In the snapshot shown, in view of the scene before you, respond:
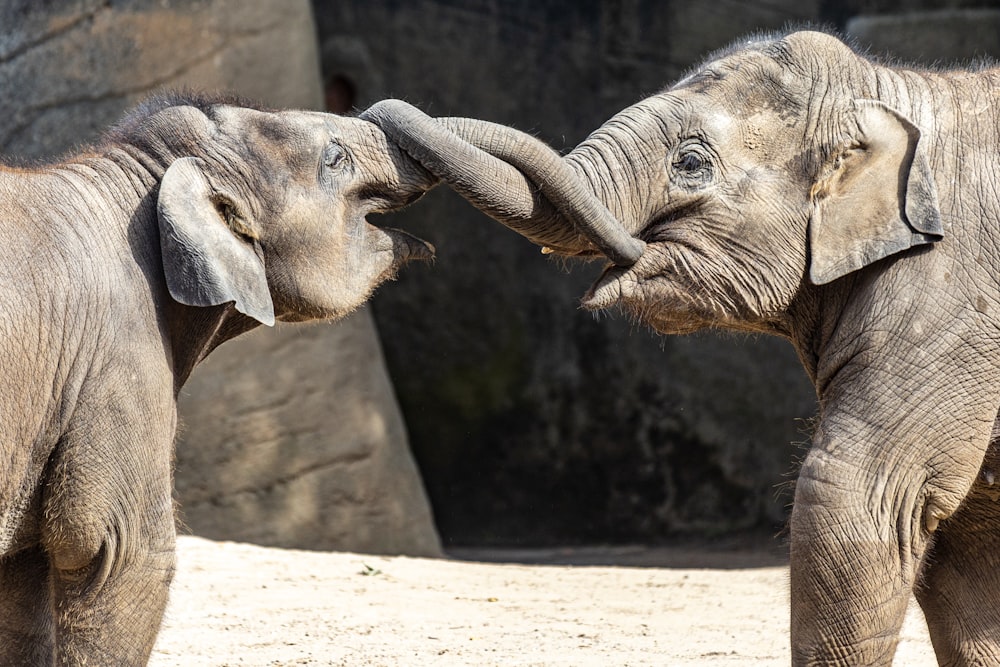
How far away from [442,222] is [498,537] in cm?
249

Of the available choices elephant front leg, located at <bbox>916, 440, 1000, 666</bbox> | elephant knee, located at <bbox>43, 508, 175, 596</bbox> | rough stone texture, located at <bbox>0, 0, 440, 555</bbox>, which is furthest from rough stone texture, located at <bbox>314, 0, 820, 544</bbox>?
elephant knee, located at <bbox>43, 508, 175, 596</bbox>

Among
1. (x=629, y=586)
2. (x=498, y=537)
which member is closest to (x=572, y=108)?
(x=498, y=537)

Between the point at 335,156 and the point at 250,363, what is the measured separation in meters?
4.16

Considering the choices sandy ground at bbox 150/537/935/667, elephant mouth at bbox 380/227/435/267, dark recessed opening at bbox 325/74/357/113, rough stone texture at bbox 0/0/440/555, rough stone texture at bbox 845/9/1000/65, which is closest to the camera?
elephant mouth at bbox 380/227/435/267

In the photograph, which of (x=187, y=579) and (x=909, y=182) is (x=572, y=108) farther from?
(x=909, y=182)

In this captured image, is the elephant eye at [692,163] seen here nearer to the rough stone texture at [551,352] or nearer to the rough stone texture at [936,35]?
the rough stone texture at [936,35]

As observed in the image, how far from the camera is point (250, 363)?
814 cm

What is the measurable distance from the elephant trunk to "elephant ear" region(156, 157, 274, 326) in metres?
0.57

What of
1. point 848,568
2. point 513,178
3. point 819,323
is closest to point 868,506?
point 848,568

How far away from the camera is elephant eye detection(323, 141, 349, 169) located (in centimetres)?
414

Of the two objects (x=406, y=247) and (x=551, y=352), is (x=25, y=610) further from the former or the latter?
(x=551, y=352)

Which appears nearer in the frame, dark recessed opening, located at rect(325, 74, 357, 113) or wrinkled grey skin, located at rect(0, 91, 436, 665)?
wrinkled grey skin, located at rect(0, 91, 436, 665)

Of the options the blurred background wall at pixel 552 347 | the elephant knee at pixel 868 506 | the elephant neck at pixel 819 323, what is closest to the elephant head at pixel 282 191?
the elephant neck at pixel 819 323

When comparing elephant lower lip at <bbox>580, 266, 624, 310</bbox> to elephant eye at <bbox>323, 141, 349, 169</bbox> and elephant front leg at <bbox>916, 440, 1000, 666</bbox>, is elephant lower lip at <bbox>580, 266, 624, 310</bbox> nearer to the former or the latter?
elephant eye at <bbox>323, 141, 349, 169</bbox>
